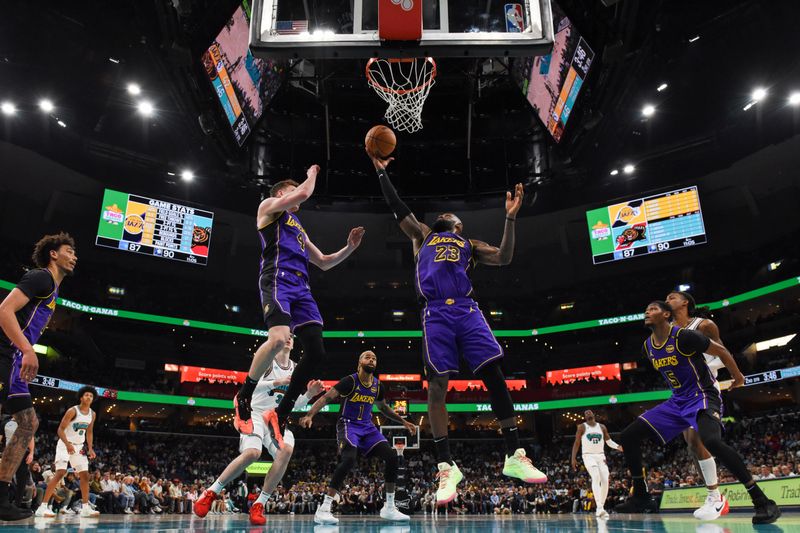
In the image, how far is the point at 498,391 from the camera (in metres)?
4.76

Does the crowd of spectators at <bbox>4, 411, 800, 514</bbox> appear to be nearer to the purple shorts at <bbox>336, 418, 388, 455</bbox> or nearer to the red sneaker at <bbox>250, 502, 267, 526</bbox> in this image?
the purple shorts at <bbox>336, 418, 388, 455</bbox>

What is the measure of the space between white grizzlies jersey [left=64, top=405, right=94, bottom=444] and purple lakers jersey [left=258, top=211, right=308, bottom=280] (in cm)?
743

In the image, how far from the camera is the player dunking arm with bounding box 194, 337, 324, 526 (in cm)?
614

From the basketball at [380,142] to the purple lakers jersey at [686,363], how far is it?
344 centimetres

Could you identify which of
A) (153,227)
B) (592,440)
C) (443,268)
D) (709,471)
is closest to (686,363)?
(709,471)

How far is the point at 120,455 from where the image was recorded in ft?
86.2

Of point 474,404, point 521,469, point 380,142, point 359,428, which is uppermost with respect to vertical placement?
point 474,404

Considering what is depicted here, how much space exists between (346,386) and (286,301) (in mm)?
3438

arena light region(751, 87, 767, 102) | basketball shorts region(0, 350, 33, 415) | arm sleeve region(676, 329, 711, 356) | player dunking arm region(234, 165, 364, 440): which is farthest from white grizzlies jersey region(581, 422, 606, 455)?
arena light region(751, 87, 767, 102)

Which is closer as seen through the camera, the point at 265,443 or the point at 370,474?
the point at 265,443

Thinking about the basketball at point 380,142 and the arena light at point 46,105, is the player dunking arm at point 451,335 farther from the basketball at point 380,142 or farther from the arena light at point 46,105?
the arena light at point 46,105

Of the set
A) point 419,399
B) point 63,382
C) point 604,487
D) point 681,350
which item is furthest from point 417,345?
point 681,350

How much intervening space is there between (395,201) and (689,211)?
24674mm

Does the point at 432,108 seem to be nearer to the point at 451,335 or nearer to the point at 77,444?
the point at 77,444
